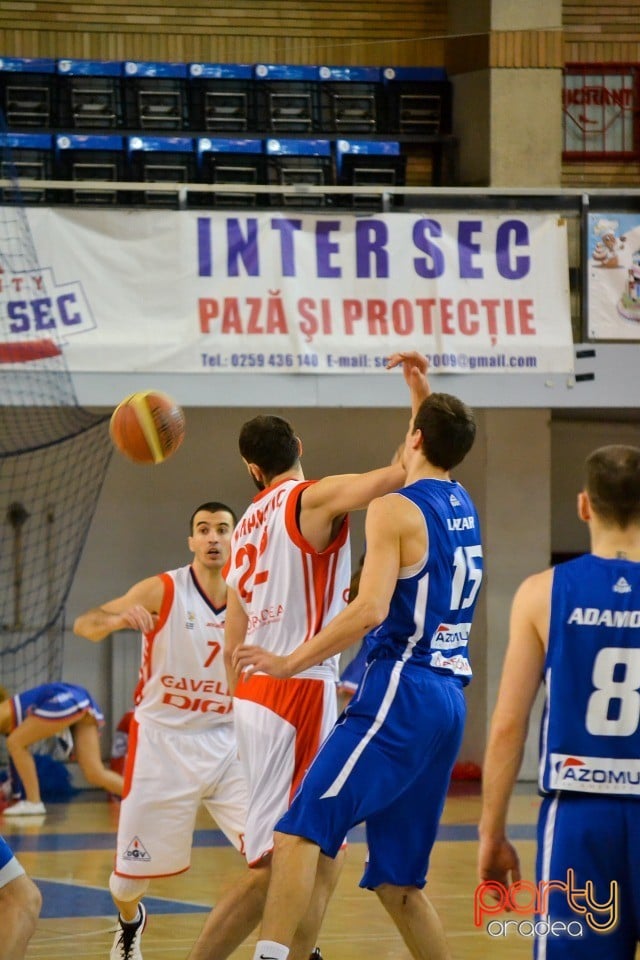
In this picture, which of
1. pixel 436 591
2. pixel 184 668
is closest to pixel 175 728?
pixel 184 668

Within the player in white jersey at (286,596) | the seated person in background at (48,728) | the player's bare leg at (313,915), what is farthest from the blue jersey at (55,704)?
the player's bare leg at (313,915)

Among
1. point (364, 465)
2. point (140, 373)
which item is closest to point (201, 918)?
point (140, 373)

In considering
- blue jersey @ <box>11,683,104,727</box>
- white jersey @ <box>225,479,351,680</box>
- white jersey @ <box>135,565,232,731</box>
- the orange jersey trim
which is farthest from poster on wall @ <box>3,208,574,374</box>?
the orange jersey trim

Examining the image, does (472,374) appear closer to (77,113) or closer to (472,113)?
(472,113)

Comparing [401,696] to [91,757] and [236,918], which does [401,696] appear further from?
[91,757]

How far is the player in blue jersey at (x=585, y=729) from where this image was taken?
128 inches

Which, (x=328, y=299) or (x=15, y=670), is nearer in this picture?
(x=328, y=299)

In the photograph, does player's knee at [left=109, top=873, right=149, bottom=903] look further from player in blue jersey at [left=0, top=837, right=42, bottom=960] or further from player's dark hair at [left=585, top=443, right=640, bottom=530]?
player's dark hair at [left=585, top=443, right=640, bottom=530]

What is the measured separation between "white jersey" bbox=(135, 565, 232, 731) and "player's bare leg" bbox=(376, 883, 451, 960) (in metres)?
1.90

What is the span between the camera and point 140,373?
11.3m

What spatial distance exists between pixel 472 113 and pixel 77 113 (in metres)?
3.78

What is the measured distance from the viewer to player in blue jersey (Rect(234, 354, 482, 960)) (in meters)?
4.32

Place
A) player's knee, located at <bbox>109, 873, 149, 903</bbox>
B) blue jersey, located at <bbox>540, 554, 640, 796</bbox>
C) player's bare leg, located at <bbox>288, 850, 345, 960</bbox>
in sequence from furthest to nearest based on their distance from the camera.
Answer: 1. player's knee, located at <bbox>109, 873, 149, 903</bbox>
2. player's bare leg, located at <bbox>288, 850, 345, 960</bbox>
3. blue jersey, located at <bbox>540, 554, 640, 796</bbox>

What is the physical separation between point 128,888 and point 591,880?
9.72 feet
